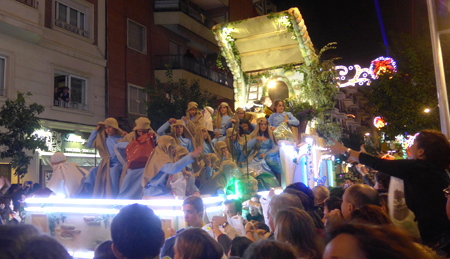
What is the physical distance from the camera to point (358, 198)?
3557 mm

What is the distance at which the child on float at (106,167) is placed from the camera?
7656 millimetres

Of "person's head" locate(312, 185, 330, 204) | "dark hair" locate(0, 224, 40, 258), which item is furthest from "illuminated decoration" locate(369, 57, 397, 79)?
"dark hair" locate(0, 224, 40, 258)

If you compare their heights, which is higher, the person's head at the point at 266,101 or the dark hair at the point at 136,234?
the person's head at the point at 266,101

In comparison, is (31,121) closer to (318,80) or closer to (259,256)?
(318,80)

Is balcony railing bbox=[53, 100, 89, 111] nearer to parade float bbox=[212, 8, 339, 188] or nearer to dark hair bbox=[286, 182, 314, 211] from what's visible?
parade float bbox=[212, 8, 339, 188]

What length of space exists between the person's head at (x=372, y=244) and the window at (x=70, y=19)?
60.8 feet

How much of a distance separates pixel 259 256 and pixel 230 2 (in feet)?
86.5

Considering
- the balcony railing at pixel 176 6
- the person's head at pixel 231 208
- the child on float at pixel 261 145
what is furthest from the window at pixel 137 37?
the person's head at pixel 231 208

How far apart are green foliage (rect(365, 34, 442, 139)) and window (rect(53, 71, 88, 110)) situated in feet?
42.7

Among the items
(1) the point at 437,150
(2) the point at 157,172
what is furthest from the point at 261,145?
(1) the point at 437,150

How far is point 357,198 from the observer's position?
3562 mm

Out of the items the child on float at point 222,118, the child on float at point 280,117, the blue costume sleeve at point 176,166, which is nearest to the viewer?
the blue costume sleeve at point 176,166

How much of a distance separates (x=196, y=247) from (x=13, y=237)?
1.36 metres

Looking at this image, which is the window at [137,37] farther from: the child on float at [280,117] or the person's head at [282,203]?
the person's head at [282,203]
